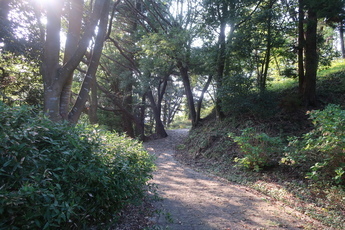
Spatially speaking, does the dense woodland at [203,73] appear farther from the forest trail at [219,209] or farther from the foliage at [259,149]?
the forest trail at [219,209]

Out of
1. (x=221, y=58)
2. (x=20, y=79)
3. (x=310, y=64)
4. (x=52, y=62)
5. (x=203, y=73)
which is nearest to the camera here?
(x=52, y=62)

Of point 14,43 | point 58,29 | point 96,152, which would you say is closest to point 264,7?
point 58,29

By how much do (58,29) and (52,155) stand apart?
170 inches

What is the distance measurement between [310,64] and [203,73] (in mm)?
5422

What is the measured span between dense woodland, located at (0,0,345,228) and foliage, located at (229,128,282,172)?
0.11ft

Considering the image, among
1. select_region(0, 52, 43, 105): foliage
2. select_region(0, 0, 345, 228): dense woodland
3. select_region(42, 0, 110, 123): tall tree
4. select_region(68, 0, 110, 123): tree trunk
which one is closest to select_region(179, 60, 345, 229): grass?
select_region(0, 0, 345, 228): dense woodland

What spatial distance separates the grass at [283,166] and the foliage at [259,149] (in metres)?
0.26

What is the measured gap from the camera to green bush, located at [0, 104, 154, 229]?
162 centimetres

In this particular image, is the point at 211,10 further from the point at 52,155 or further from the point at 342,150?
the point at 52,155

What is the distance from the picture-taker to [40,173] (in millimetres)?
1847

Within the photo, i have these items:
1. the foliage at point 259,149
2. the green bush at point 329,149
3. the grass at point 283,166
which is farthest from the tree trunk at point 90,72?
the green bush at point 329,149

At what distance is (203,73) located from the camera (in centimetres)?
1311

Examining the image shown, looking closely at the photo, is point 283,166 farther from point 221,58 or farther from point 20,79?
point 20,79

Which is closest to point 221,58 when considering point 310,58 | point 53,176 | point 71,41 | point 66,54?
point 310,58
